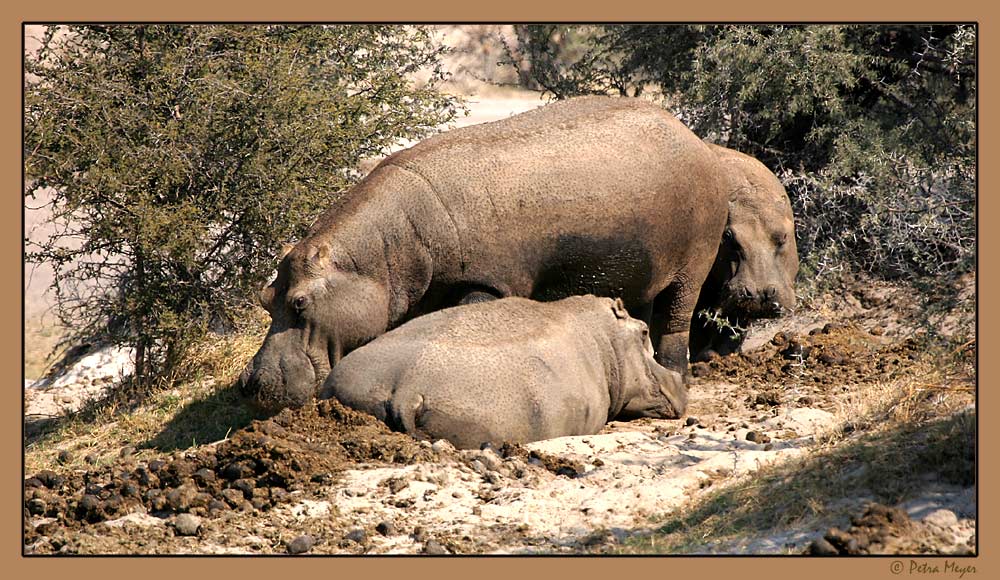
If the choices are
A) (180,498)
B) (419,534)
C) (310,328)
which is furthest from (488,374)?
(180,498)

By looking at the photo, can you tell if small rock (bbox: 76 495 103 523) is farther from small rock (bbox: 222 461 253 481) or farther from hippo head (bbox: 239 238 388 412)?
hippo head (bbox: 239 238 388 412)

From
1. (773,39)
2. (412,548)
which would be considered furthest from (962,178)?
(412,548)

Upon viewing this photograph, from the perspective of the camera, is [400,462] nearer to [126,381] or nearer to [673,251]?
[673,251]

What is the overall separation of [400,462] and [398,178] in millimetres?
2507

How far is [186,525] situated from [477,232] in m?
3.33

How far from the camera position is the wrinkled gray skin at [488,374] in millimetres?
8781

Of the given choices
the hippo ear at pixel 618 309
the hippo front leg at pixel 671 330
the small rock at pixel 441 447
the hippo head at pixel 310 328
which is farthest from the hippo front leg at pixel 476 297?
the hippo front leg at pixel 671 330

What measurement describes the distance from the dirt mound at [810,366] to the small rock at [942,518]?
3.74 meters

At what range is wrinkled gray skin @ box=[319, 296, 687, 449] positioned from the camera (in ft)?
28.8

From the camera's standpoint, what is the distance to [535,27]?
55.5 feet

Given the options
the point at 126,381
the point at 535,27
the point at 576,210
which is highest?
the point at 535,27

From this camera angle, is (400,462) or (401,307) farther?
(401,307)

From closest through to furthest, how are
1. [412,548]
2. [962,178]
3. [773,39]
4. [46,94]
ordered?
[412,548], [962,178], [46,94], [773,39]

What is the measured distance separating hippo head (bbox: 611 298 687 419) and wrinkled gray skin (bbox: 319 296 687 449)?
6.2 inches
